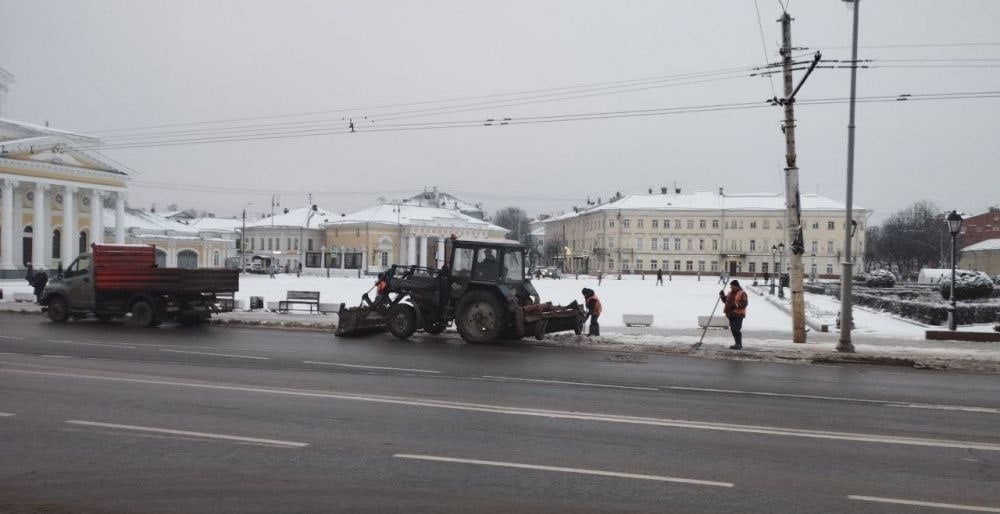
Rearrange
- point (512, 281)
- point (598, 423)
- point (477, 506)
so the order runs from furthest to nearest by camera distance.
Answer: point (512, 281) < point (598, 423) < point (477, 506)

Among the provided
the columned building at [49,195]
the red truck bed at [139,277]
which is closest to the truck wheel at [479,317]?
the red truck bed at [139,277]

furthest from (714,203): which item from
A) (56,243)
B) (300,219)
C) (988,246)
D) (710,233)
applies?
(56,243)

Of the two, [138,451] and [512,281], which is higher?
[512,281]

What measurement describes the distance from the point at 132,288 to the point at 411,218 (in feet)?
281

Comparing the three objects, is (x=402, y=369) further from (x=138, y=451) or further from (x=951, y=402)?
(x=951, y=402)

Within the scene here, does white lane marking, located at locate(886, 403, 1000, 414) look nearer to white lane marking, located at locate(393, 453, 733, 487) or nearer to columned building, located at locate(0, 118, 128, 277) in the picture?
white lane marking, located at locate(393, 453, 733, 487)

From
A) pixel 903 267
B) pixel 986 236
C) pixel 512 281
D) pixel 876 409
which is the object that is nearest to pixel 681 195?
pixel 903 267

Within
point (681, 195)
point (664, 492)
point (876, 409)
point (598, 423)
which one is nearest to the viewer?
point (664, 492)

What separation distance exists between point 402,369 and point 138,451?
20.8 feet

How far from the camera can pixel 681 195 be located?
12012cm

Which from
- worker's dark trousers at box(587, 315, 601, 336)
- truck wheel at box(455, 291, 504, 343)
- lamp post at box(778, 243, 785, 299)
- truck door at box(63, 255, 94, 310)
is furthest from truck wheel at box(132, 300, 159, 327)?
lamp post at box(778, 243, 785, 299)

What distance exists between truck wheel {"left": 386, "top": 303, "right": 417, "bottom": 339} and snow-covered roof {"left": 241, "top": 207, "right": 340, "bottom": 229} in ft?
315

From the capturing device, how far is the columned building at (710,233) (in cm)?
11112

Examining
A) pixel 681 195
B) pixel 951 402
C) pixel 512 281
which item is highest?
pixel 681 195
